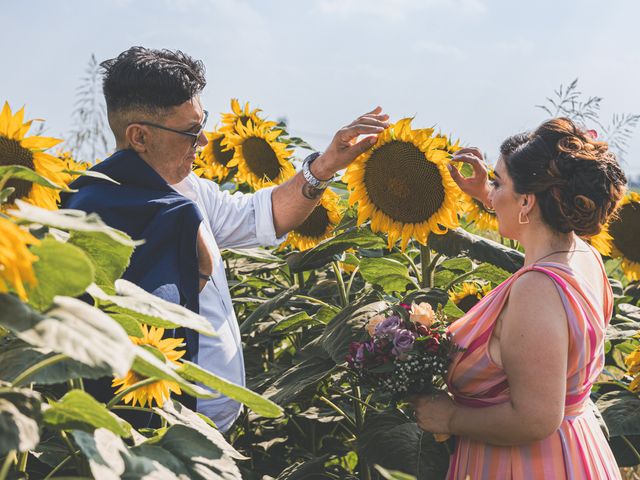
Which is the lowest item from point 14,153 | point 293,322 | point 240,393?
point 293,322

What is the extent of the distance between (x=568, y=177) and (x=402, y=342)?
21.5 inches

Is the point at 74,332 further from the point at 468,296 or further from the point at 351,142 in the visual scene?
the point at 468,296

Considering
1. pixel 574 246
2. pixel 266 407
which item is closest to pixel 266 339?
pixel 574 246

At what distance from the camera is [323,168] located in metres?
2.69

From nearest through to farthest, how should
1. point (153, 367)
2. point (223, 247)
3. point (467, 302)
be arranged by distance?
point (153, 367), point (223, 247), point (467, 302)

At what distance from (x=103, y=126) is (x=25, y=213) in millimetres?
4209

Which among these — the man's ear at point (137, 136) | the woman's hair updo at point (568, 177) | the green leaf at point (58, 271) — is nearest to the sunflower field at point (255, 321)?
the green leaf at point (58, 271)

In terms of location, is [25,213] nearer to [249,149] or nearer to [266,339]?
[266,339]

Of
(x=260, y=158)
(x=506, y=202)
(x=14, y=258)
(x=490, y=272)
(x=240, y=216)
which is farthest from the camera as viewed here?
(x=260, y=158)

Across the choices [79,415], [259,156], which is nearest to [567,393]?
[79,415]

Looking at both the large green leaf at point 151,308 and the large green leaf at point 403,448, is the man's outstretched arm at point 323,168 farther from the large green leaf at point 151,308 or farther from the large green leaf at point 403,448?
the large green leaf at point 151,308

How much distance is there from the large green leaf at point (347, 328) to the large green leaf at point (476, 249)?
0.92 ft

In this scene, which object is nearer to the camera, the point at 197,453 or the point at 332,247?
the point at 197,453

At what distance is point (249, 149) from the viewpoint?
363cm
